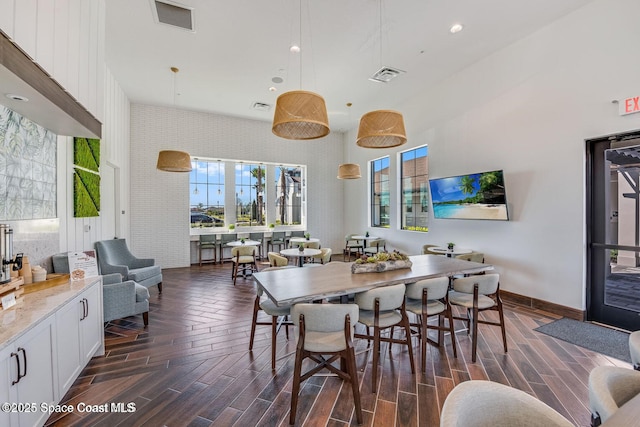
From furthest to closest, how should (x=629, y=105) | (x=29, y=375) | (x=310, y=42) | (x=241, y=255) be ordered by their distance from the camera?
1. (x=241, y=255)
2. (x=310, y=42)
3. (x=629, y=105)
4. (x=29, y=375)

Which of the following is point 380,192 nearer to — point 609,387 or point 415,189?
point 415,189

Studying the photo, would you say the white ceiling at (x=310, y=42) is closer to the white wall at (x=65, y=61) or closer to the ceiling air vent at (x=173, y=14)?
the ceiling air vent at (x=173, y=14)

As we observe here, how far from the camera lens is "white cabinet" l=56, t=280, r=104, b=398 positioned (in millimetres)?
2100

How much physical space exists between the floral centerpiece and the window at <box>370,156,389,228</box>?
15.3ft

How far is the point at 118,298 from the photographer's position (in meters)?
3.33

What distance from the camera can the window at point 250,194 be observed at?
27.5ft

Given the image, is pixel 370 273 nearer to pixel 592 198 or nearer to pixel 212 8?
pixel 592 198

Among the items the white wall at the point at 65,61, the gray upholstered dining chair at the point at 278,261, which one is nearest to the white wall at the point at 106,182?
the white wall at the point at 65,61

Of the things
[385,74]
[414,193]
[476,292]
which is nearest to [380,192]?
[414,193]

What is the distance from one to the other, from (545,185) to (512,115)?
1269 mm

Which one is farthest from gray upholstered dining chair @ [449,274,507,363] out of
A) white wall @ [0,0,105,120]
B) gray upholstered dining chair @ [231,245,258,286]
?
gray upholstered dining chair @ [231,245,258,286]

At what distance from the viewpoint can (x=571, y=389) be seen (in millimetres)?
2275

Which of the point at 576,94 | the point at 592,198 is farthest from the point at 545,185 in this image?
the point at 576,94

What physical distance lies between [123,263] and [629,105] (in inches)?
308
